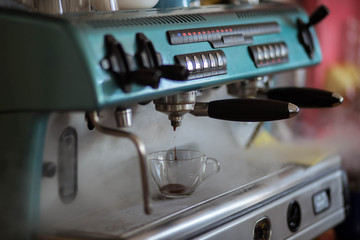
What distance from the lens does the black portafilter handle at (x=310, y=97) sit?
122 centimetres

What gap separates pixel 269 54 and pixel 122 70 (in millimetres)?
518

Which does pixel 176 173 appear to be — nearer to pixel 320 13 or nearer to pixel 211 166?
pixel 211 166

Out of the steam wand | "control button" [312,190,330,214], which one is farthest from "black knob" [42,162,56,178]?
"control button" [312,190,330,214]

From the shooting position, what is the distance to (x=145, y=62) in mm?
846

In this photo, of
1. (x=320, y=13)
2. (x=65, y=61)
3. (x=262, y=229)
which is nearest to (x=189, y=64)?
(x=65, y=61)

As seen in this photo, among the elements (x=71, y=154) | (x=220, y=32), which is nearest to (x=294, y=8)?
(x=220, y=32)

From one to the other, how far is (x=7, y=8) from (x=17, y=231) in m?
0.34

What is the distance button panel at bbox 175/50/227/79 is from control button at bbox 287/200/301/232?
39 cm

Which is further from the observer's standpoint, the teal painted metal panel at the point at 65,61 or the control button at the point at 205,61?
the control button at the point at 205,61

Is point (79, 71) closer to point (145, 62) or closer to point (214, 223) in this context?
point (145, 62)

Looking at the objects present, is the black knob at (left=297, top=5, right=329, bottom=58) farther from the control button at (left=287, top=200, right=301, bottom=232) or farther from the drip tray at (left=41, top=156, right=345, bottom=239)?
the control button at (left=287, top=200, right=301, bottom=232)

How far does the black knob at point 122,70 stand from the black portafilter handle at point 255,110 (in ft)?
0.82

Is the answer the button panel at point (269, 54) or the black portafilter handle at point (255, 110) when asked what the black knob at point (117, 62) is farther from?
the button panel at point (269, 54)

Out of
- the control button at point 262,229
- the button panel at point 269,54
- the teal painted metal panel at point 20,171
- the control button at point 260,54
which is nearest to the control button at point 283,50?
the button panel at point 269,54
